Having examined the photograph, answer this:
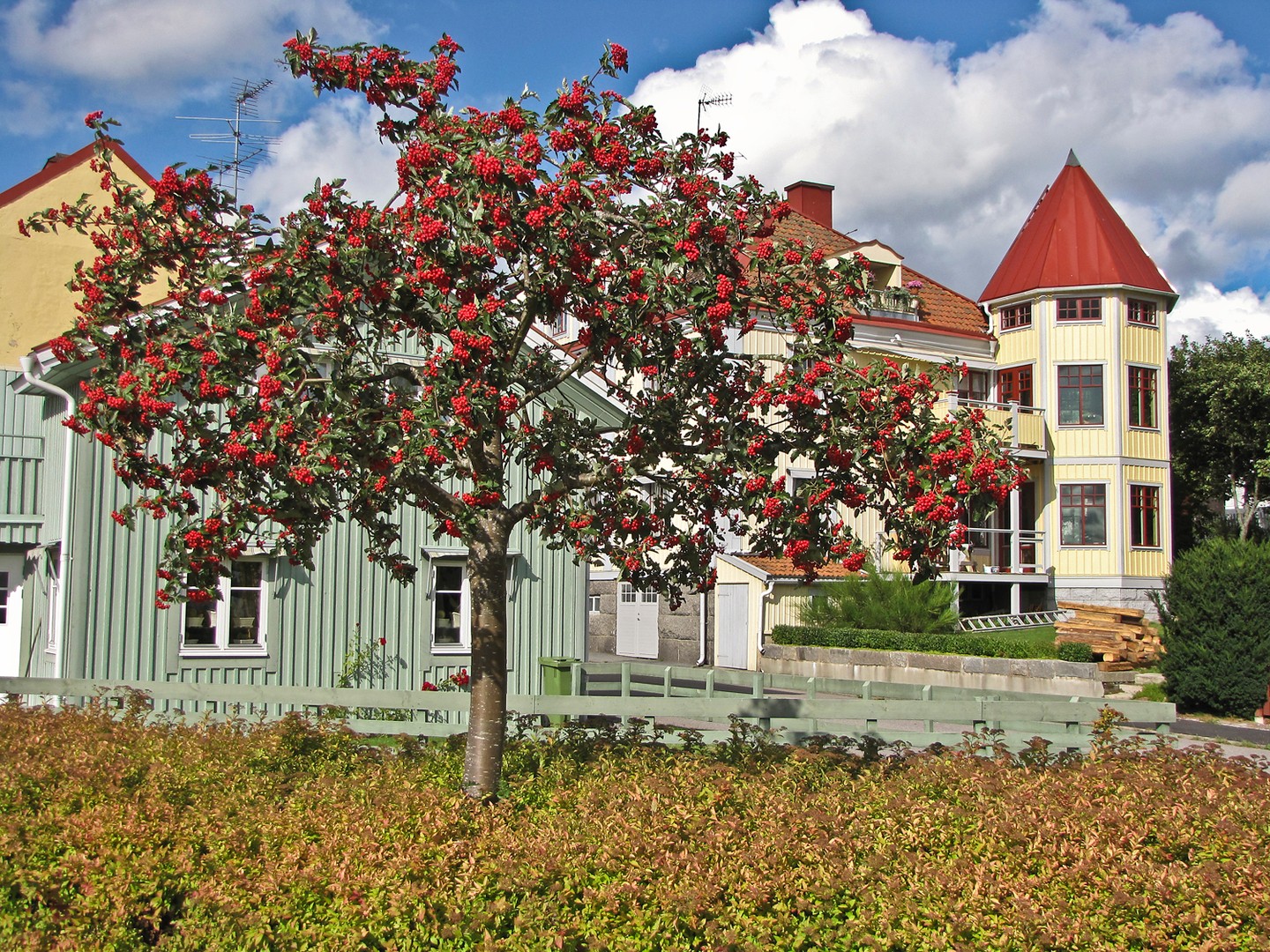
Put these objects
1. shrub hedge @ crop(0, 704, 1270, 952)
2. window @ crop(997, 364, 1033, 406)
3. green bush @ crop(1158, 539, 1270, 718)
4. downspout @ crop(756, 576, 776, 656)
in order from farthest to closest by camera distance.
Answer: window @ crop(997, 364, 1033, 406)
downspout @ crop(756, 576, 776, 656)
green bush @ crop(1158, 539, 1270, 718)
shrub hedge @ crop(0, 704, 1270, 952)

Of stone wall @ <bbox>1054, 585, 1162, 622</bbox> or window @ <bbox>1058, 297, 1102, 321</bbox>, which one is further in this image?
window @ <bbox>1058, 297, 1102, 321</bbox>

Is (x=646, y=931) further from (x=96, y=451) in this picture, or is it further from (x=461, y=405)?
(x=96, y=451)

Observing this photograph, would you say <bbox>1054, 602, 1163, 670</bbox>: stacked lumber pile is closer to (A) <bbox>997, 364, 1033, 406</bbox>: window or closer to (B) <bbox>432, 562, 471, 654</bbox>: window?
(A) <bbox>997, 364, 1033, 406</bbox>: window

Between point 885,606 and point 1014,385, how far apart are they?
979 centimetres

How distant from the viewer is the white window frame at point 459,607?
16922 mm

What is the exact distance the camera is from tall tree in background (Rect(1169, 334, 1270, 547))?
35188 mm

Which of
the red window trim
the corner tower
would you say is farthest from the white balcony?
the red window trim

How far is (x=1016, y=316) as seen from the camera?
108ft

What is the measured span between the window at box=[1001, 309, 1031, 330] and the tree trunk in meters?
27.5

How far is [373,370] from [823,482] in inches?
113

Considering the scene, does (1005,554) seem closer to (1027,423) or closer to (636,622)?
(1027,423)

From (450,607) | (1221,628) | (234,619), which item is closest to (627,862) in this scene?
(234,619)

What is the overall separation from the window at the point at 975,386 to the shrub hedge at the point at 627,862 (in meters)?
26.4

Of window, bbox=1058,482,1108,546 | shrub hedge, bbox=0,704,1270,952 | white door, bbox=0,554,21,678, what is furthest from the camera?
window, bbox=1058,482,1108,546
